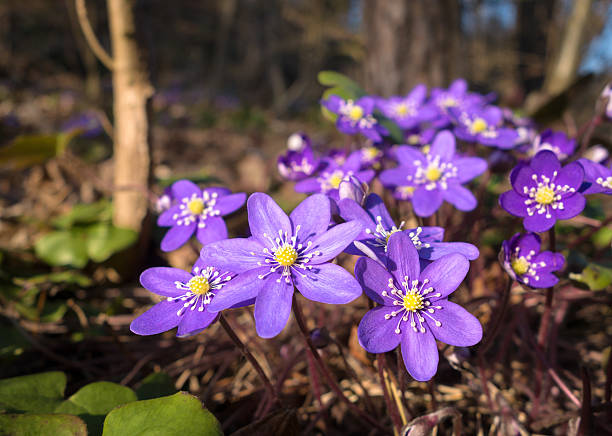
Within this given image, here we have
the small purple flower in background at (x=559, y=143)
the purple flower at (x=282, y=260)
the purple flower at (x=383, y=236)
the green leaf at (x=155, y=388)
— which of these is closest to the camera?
the purple flower at (x=282, y=260)

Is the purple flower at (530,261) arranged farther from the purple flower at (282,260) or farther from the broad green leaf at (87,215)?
the broad green leaf at (87,215)

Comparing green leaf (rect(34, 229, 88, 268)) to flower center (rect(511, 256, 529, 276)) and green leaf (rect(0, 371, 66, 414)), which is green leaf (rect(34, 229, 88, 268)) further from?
flower center (rect(511, 256, 529, 276))

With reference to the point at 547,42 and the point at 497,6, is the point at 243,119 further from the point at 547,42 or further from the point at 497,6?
the point at 497,6

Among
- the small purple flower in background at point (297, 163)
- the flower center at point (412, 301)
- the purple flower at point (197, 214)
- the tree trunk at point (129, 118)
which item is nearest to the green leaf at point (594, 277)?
the flower center at point (412, 301)

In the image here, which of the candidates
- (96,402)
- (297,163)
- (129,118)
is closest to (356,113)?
(297,163)

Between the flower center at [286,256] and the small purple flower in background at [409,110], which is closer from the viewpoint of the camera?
the flower center at [286,256]

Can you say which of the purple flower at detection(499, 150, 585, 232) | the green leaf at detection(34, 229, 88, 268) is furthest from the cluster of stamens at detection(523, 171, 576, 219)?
the green leaf at detection(34, 229, 88, 268)
